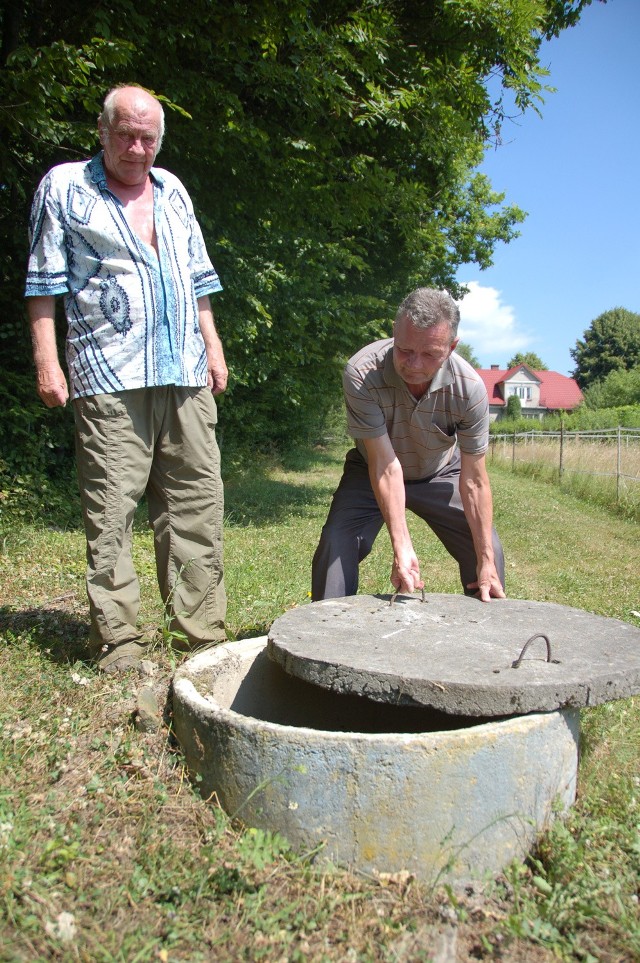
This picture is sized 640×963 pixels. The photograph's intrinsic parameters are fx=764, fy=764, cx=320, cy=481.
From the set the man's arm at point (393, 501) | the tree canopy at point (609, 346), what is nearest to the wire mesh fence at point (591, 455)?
the man's arm at point (393, 501)

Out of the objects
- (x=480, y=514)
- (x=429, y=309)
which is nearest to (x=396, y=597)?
(x=480, y=514)

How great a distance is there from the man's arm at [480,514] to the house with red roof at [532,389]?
226 ft

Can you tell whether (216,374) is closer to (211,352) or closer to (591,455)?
(211,352)

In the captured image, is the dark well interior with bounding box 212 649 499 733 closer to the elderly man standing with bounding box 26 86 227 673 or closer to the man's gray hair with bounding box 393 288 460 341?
the elderly man standing with bounding box 26 86 227 673

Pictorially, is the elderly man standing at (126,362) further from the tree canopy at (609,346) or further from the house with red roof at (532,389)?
the house with red roof at (532,389)

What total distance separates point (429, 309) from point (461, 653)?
133 centimetres

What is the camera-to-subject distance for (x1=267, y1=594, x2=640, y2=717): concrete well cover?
7.82 ft

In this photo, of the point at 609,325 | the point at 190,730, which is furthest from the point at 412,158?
the point at 609,325

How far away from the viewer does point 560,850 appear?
2.37 m

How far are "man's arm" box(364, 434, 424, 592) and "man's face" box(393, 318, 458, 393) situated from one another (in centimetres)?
37

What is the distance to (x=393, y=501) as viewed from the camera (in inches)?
134

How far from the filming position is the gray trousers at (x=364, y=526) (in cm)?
363

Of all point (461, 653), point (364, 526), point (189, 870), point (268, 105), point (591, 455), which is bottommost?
point (189, 870)

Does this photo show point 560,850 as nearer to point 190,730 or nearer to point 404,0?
point 190,730
